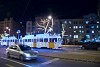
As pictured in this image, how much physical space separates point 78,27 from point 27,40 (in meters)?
70.6

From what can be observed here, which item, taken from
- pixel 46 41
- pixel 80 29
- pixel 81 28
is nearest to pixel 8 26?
pixel 80 29

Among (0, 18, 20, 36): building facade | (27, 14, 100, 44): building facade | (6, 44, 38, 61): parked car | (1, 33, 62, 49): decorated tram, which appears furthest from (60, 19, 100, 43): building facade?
(6, 44, 38, 61): parked car

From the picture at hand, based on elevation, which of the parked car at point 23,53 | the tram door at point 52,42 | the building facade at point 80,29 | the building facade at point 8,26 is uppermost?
the building facade at point 8,26

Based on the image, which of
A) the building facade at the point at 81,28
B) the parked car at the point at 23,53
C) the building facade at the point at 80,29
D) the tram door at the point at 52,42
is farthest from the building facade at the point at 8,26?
the parked car at the point at 23,53

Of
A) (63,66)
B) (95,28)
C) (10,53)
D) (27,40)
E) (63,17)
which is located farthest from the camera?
(63,17)

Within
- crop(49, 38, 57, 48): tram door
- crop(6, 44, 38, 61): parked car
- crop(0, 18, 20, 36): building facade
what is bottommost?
crop(6, 44, 38, 61): parked car

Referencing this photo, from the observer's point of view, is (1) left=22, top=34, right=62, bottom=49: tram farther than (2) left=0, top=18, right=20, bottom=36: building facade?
No

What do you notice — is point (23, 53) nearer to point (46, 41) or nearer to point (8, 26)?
point (46, 41)

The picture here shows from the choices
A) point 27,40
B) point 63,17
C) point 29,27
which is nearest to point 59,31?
point 63,17

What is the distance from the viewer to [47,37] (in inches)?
1797

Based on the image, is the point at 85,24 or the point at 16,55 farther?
the point at 85,24

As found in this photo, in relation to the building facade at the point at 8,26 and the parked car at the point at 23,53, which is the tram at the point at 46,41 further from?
the building facade at the point at 8,26

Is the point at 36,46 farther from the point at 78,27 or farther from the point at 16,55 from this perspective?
the point at 78,27

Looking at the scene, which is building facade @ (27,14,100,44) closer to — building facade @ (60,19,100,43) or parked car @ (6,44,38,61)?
building facade @ (60,19,100,43)
